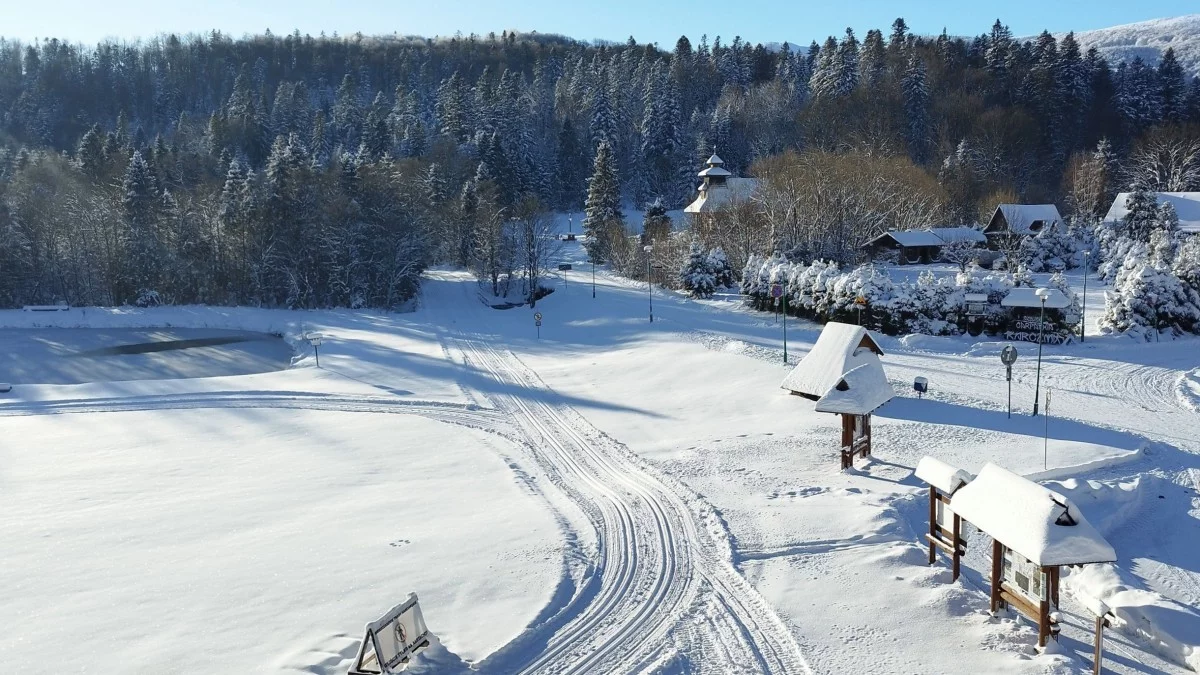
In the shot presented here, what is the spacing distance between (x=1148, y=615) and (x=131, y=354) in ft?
119

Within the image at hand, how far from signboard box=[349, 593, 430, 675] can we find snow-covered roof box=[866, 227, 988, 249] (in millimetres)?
42687

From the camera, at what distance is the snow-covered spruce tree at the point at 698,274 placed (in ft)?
131

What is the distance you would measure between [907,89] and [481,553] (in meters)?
72.9

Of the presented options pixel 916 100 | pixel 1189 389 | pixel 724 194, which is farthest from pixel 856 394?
pixel 916 100

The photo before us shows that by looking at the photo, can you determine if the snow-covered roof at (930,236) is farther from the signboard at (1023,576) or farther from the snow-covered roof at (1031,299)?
the signboard at (1023,576)

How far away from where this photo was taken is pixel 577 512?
45.2 feet

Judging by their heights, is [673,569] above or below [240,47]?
below

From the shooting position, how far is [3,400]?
24922 mm

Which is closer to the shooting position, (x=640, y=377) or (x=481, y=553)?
(x=481, y=553)

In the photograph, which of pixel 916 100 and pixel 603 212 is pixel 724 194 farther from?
pixel 916 100

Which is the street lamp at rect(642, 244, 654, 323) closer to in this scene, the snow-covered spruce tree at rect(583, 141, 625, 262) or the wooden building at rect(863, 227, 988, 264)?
the snow-covered spruce tree at rect(583, 141, 625, 262)

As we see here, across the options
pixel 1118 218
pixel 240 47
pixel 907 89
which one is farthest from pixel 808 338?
pixel 240 47

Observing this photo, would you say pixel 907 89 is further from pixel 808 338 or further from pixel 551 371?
pixel 551 371

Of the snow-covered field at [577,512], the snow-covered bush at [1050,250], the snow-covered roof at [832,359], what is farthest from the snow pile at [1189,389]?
the snow-covered bush at [1050,250]
